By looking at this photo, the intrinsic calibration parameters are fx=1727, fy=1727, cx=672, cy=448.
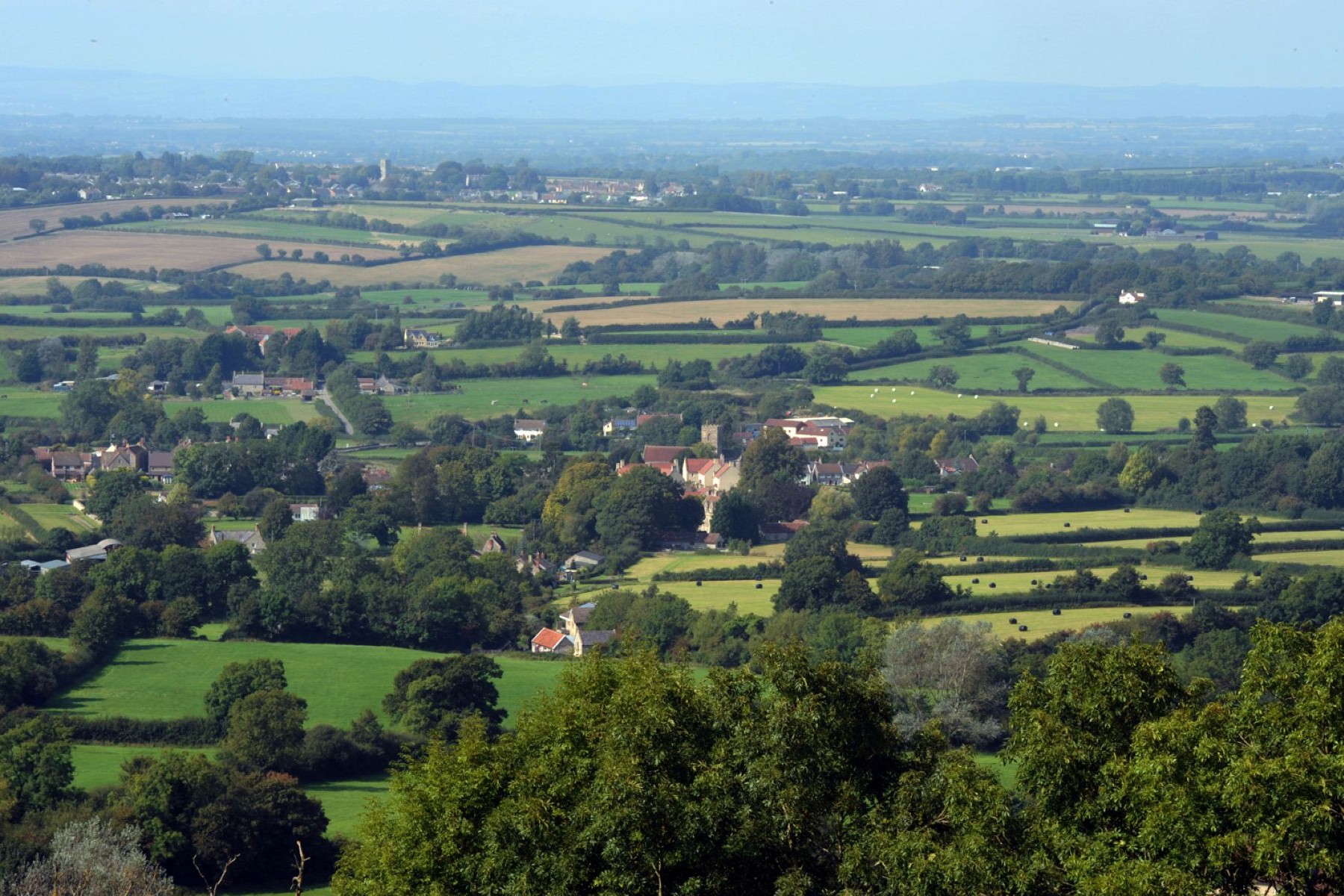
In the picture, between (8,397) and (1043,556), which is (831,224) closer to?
(8,397)

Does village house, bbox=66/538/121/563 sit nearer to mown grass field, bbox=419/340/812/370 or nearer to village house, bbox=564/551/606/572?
village house, bbox=564/551/606/572

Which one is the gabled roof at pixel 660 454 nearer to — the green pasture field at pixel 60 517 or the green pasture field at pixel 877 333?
the green pasture field at pixel 60 517

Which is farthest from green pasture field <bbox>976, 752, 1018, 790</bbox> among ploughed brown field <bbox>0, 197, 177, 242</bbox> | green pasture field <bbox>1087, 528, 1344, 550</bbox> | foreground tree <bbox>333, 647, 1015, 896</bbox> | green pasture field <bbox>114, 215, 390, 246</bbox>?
ploughed brown field <bbox>0, 197, 177, 242</bbox>

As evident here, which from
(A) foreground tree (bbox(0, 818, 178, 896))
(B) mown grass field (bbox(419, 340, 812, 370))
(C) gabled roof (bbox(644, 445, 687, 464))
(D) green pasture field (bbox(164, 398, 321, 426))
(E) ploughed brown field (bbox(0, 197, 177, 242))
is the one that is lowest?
(D) green pasture field (bbox(164, 398, 321, 426))

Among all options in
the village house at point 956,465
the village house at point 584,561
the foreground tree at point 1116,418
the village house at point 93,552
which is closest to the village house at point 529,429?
the village house at point 956,465

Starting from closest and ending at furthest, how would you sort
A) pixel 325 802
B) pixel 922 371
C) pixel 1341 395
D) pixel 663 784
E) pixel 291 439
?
pixel 663 784 < pixel 325 802 < pixel 291 439 < pixel 1341 395 < pixel 922 371

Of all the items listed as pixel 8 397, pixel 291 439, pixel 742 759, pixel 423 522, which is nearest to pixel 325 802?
pixel 742 759

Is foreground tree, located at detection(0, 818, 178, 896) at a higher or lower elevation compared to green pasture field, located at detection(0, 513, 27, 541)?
higher
